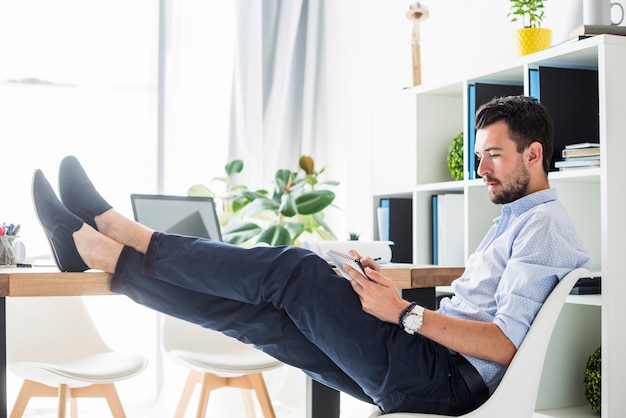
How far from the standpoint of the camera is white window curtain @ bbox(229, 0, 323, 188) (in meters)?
3.95

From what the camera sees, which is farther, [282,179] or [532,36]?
[282,179]

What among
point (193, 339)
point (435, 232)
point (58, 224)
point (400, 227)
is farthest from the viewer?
point (400, 227)

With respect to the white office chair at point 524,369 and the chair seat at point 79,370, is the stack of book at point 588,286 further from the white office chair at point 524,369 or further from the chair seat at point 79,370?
the chair seat at point 79,370

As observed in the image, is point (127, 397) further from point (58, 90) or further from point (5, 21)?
point (5, 21)

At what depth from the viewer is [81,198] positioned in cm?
175

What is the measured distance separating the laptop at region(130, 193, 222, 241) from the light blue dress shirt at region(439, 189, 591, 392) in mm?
889

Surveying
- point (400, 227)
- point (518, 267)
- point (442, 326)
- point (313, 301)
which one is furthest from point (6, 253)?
point (400, 227)

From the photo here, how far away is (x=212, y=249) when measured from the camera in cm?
162

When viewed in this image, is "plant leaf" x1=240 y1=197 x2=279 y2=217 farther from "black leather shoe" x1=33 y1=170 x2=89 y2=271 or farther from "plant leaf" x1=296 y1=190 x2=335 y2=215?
"black leather shoe" x1=33 y1=170 x2=89 y2=271

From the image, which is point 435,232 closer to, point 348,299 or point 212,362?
point 212,362

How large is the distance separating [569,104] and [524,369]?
105 centimetres

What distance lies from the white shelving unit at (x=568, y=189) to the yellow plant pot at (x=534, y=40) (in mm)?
86

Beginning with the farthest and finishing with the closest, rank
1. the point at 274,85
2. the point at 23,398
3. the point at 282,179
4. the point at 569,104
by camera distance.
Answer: the point at 274,85 → the point at 282,179 → the point at 23,398 → the point at 569,104

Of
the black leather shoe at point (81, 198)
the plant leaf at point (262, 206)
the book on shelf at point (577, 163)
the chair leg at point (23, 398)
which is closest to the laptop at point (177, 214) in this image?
the black leather shoe at point (81, 198)
